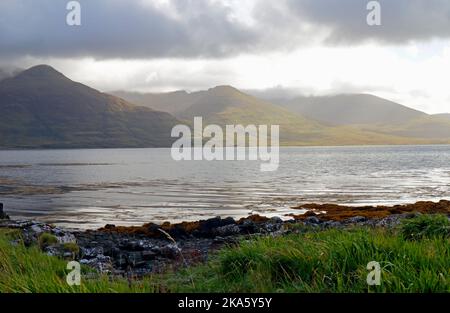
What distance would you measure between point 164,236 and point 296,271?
67.9ft

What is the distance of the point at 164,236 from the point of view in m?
29.0

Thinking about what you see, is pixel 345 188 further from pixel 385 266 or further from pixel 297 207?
pixel 385 266

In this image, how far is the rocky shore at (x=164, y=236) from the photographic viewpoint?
1909 centimetres

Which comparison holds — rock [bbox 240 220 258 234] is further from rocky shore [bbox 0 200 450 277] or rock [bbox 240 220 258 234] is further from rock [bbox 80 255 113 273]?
rock [bbox 80 255 113 273]

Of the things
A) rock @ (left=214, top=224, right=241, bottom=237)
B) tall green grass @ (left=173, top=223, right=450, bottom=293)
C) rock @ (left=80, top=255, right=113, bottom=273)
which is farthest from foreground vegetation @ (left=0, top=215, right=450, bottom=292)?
rock @ (left=214, top=224, right=241, bottom=237)

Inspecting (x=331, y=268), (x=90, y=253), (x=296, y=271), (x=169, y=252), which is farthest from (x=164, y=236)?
(x=331, y=268)

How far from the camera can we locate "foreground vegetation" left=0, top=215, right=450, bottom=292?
7.47 metres

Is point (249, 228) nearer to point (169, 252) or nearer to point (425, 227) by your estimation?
point (169, 252)

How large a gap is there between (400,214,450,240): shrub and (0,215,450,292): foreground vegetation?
3033 millimetres

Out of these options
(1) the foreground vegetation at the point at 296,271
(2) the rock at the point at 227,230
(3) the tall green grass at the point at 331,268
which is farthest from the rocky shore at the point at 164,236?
(3) the tall green grass at the point at 331,268

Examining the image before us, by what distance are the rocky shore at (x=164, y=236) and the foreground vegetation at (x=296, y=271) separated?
6.58 m
